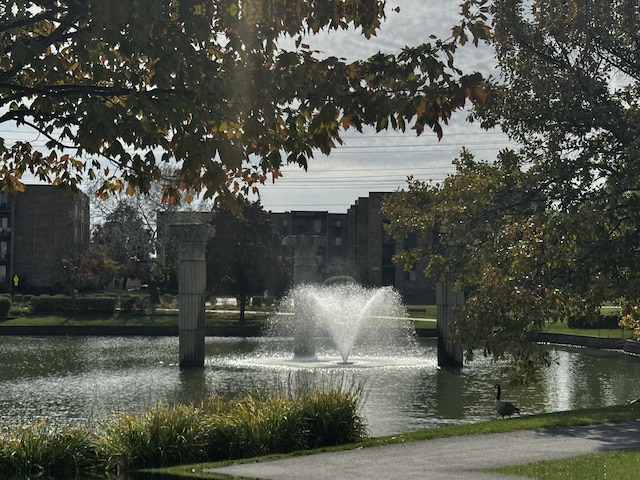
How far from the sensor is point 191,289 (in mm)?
34938

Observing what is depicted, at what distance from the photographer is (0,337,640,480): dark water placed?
2288cm

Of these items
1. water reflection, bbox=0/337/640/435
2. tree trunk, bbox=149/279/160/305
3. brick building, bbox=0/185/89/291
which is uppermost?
brick building, bbox=0/185/89/291

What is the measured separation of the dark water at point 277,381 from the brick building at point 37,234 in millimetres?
44939

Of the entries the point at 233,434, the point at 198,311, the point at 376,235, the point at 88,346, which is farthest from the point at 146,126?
the point at 376,235

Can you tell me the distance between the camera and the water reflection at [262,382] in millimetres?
22953

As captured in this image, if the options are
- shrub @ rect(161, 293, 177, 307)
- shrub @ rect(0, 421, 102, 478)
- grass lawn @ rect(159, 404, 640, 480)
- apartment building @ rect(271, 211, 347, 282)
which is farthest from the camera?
apartment building @ rect(271, 211, 347, 282)

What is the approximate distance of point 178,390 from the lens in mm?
27875

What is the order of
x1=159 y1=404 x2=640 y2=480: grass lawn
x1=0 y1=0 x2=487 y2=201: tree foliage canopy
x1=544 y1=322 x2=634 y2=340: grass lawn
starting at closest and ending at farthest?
x1=0 y1=0 x2=487 y2=201: tree foliage canopy, x1=159 y1=404 x2=640 y2=480: grass lawn, x1=544 y1=322 x2=634 y2=340: grass lawn

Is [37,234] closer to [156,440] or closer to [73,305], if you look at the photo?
[73,305]

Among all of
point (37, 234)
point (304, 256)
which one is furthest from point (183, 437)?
point (37, 234)

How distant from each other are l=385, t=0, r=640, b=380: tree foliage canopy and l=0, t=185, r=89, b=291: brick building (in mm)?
72739

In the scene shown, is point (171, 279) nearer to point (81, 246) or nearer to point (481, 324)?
point (81, 246)

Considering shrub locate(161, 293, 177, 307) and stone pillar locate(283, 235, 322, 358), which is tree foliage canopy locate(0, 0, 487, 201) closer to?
stone pillar locate(283, 235, 322, 358)

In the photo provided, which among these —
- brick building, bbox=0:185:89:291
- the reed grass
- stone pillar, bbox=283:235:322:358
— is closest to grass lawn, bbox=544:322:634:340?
stone pillar, bbox=283:235:322:358
